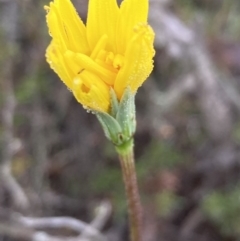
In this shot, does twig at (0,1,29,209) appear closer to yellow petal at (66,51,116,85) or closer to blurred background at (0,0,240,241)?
blurred background at (0,0,240,241)

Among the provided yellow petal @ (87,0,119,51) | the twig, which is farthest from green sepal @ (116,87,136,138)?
the twig

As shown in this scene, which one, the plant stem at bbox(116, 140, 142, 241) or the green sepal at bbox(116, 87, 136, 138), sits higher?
the green sepal at bbox(116, 87, 136, 138)

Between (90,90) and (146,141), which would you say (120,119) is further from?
(146,141)

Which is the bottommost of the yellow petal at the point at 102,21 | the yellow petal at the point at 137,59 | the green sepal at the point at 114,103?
the green sepal at the point at 114,103

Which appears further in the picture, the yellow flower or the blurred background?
the blurred background

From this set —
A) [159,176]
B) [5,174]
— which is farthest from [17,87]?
[159,176]

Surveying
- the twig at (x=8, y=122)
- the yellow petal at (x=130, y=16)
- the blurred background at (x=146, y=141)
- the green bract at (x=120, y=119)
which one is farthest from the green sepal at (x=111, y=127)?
the twig at (x=8, y=122)

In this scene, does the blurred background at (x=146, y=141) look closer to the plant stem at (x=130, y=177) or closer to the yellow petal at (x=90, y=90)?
the plant stem at (x=130, y=177)

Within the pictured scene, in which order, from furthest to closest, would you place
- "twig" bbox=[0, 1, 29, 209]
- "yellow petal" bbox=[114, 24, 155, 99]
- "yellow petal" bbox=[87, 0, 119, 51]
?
"twig" bbox=[0, 1, 29, 209] → "yellow petal" bbox=[87, 0, 119, 51] → "yellow petal" bbox=[114, 24, 155, 99]
